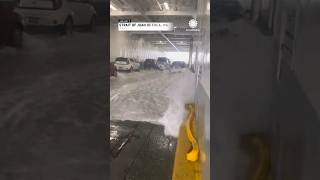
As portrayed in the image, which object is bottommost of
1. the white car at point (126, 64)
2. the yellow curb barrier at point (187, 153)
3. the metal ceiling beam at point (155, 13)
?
the yellow curb barrier at point (187, 153)

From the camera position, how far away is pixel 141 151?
2.07 meters

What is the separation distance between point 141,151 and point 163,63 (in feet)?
1.81

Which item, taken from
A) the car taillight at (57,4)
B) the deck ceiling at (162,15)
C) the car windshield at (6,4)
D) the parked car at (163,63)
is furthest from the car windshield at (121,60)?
the car windshield at (6,4)

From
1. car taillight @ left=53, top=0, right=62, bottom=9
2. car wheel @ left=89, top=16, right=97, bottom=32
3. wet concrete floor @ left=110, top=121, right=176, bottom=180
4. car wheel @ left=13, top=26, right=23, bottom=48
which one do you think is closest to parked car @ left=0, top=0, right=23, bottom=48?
car wheel @ left=13, top=26, right=23, bottom=48

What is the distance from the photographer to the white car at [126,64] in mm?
1544

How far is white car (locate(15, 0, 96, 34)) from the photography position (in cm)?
119

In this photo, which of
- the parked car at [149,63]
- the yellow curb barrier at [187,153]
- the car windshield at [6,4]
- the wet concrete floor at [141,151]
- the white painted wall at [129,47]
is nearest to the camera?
the car windshield at [6,4]

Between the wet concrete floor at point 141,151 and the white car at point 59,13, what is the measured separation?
0.59 metres

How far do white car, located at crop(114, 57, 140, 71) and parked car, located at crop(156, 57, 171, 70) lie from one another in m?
0.14

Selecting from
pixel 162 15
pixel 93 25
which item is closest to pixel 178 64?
pixel 162 15

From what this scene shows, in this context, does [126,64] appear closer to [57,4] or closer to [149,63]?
[149,63]

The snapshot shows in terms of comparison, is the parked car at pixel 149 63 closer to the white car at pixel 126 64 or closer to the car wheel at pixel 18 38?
the white car at pixel 126 64

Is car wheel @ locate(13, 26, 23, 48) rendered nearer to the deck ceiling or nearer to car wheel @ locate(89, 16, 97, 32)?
car wheel @ locate(89, 16, 97, 32)

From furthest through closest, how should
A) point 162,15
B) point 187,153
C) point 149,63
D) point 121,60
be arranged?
point 187,153 → point 149,63 → point 162,15 → point 121,60
